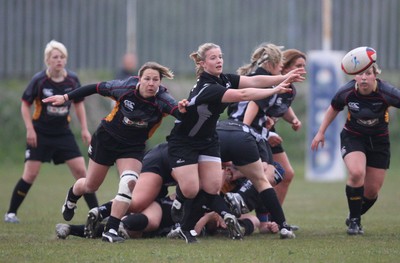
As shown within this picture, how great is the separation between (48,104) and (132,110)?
246 centimetres

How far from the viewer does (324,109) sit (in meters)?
16.9

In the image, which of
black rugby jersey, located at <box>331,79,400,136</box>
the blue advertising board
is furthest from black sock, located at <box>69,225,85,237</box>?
→ the blue advertising board

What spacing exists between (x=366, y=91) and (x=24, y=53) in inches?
511

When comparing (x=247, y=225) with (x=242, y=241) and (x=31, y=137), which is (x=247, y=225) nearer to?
(x=242, y=241)

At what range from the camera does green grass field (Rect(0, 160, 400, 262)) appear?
688 centimetres

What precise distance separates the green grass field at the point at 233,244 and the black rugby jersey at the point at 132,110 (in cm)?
105

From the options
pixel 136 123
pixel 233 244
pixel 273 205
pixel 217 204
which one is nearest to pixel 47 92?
pixel 136 123

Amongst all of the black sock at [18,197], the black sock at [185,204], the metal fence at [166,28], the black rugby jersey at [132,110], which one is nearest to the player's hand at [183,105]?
the black rugby jersey at [132,110]

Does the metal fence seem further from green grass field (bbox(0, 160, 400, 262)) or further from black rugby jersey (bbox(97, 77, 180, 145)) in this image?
black rugby jersey (bbox(97, 77, 180, 145))

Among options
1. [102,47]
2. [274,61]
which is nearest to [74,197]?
[274,61]

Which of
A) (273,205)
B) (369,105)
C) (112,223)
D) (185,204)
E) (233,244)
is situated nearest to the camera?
(233,244)

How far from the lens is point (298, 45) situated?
19.7m

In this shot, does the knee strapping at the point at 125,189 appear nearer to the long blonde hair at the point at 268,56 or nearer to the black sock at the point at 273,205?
the black sock at the point at 273,205

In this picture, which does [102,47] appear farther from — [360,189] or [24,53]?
[360,189]
